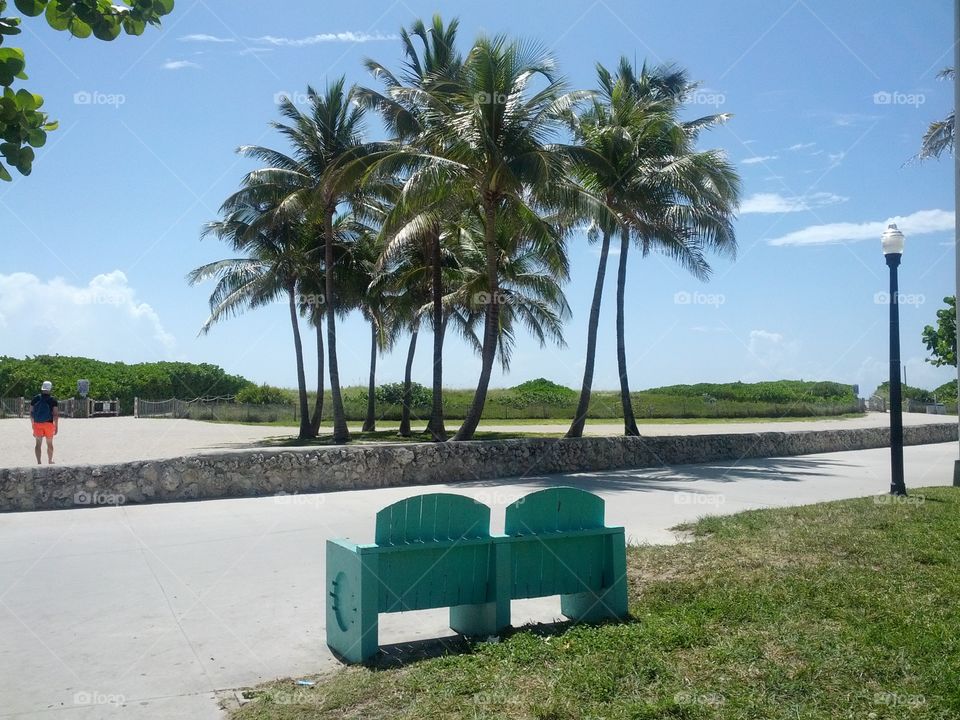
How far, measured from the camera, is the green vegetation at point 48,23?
2.77 m

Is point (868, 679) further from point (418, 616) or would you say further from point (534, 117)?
point (534, 117)

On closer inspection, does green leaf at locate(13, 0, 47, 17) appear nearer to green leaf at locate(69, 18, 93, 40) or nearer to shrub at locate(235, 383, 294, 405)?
green leaf at locate(69, 18, 93, 40)

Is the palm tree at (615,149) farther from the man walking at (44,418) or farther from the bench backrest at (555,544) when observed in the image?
the bench backrest at (555,544)

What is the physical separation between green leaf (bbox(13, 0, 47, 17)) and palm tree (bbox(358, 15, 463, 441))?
16783mm

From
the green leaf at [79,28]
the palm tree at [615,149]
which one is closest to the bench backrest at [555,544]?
the green leaf at [79,28]

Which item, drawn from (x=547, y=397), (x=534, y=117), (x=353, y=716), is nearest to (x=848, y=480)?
(x=534, y=117)

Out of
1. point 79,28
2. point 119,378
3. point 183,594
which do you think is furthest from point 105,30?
point 119,378

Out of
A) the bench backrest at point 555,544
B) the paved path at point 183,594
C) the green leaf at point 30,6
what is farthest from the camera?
the bench backrest at point 555,544

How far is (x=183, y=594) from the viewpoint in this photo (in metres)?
7.50

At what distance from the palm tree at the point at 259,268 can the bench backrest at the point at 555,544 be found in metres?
27.1

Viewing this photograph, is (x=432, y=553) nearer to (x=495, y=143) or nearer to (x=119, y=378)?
(x=495, y=143)

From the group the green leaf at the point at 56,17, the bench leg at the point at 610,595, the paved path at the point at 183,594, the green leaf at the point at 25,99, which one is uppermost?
the green leaf at the point at 56,17

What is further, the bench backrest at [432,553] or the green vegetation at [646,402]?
the green vegetation at [646,402]

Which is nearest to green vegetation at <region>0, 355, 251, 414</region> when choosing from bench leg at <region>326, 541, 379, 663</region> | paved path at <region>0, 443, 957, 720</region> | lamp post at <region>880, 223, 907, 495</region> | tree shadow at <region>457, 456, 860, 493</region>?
tree shadow at <region>457, 456, 860, 493</region>
